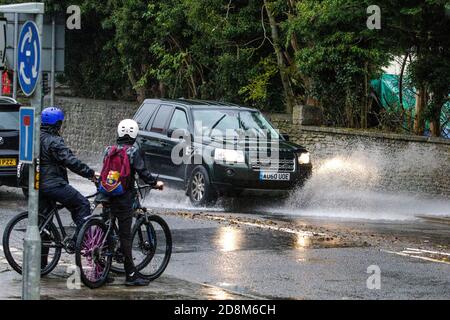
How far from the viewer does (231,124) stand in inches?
801

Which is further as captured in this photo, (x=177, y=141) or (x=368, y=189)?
(x=368, y=189)

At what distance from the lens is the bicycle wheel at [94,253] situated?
1084cm

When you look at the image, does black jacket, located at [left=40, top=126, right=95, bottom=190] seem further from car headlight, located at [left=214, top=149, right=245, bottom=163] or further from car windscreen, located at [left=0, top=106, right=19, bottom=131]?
car windscreen, located at [left=0, top=106, right=19, bottom=131]

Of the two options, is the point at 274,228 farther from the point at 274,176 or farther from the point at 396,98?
the point at 396,98

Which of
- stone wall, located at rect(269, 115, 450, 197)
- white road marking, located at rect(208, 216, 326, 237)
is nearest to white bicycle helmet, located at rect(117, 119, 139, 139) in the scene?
white road marking, located at rect(208, 216, 326, 237)

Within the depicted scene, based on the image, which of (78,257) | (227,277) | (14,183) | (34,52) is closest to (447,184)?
(14,183)

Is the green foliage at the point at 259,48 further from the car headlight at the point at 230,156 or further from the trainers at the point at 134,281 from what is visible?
the trainers at the point at 134,281

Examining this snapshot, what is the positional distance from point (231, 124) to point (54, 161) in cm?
913

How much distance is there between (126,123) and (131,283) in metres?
1.70

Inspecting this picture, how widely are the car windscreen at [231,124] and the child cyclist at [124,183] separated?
8787 millimetres

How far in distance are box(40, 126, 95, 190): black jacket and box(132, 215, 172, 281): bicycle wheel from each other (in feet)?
2.74

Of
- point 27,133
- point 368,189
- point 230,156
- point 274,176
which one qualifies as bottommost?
point 368,189

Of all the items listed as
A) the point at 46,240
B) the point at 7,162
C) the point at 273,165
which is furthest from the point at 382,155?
the point at 46,240

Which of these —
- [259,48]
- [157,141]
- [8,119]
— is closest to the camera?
[8,119]
